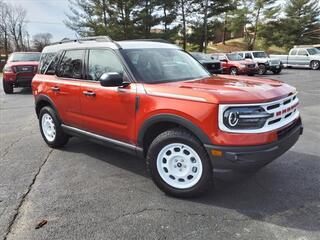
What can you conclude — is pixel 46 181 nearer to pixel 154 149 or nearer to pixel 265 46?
pixel 154 149

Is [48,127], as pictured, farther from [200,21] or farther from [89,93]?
[200,21]

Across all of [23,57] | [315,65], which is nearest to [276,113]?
[23,57]

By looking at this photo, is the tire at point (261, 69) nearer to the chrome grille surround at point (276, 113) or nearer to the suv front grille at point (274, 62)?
the suv front grille at point (274, 62)

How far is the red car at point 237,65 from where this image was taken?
2064 cm

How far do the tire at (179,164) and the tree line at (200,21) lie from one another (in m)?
30.9

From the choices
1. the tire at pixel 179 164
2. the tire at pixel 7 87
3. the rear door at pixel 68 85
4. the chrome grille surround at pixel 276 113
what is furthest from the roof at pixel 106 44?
the tire at pixel 7 87

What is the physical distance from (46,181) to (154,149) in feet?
5.26

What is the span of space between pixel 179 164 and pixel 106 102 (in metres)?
1.31

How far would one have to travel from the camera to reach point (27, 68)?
45.6 ft

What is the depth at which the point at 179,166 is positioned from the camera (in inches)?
149

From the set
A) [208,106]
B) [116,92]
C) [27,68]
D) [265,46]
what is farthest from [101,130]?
[265,46]

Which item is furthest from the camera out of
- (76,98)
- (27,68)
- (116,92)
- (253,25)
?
(253,25)

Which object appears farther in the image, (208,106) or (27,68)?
(27,68)

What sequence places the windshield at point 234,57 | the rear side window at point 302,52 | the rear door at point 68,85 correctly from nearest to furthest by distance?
the rear door at point 68,85 → the windshield at point 234,57 → the rear side window at point 302,52
